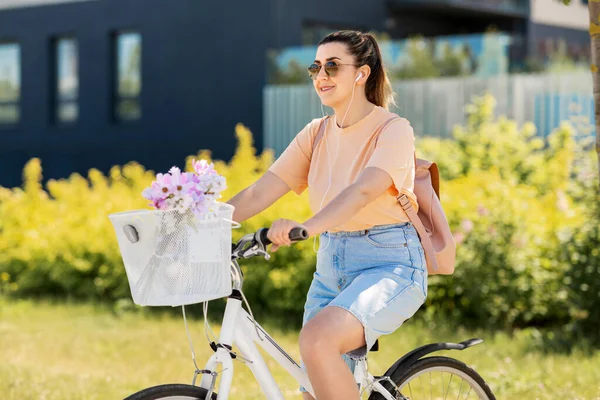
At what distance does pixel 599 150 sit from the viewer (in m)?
4.51

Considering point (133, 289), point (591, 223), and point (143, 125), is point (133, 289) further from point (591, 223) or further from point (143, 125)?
point (143, 125)

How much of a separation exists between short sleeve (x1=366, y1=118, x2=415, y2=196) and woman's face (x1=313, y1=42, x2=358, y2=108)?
218mm

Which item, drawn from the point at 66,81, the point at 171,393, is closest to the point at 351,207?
the point at 171,393

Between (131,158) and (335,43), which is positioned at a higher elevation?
(335,43)

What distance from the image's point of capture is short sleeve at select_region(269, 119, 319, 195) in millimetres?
3607

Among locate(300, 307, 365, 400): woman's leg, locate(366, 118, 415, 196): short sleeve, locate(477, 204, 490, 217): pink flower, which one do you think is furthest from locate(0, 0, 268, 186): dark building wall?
locate(300, 307, 365, 400): woman's leg

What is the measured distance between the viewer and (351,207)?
3.12 meters

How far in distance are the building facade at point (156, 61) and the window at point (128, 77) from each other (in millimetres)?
20

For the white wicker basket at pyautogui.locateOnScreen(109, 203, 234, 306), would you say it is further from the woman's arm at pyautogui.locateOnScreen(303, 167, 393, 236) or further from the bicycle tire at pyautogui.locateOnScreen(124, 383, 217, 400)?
the woman's arm at pyautogui.locateOnScreen(303, 167, 393, 236)

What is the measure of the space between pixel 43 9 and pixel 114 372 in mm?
15628

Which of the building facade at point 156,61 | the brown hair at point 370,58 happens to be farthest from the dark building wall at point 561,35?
the brown hair at point 370,58

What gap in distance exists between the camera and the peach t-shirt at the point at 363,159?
328 cm

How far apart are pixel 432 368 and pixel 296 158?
36.2 inches

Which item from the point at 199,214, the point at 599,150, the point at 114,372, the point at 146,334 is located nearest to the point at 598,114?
the point at 599,150
